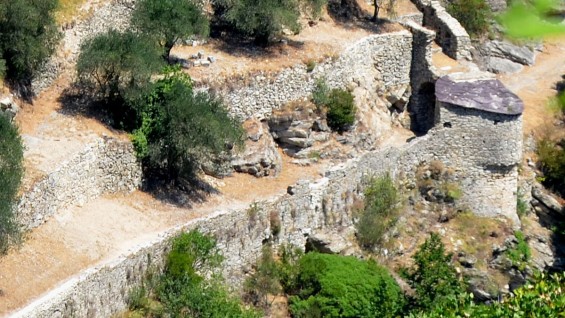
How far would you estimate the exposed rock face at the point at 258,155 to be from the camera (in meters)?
36.9

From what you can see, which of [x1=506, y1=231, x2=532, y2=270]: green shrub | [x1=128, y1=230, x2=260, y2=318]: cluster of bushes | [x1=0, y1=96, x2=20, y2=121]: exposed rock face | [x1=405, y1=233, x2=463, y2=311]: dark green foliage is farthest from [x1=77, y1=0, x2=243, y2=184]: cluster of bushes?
[x1=506, y1=231, x2=532, y2=270]: green shrub

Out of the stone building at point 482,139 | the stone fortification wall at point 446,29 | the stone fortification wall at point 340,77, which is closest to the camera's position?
the stone fortification wall at point 340,77

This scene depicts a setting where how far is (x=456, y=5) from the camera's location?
48.2m

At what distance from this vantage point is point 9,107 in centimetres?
3203

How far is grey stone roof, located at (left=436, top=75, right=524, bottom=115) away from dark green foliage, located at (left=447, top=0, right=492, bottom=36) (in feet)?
23.8

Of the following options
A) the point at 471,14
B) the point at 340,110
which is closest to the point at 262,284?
the point at 340,110

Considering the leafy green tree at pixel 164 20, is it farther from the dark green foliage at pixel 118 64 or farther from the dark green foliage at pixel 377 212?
the dark green foliage at pixel 377 212

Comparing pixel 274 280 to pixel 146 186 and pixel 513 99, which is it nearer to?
pixel 146 186

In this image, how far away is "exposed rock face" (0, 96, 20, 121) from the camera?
1242 inches

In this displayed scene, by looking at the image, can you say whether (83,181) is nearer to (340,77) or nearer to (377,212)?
(377,212)

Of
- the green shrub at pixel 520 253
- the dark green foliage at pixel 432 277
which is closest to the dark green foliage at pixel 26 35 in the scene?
the dark green foliage at pixel 432 277

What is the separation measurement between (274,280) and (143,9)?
989 cm

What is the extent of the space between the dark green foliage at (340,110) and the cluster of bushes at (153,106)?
208 inches

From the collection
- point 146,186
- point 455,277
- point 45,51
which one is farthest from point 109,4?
point 455,277
